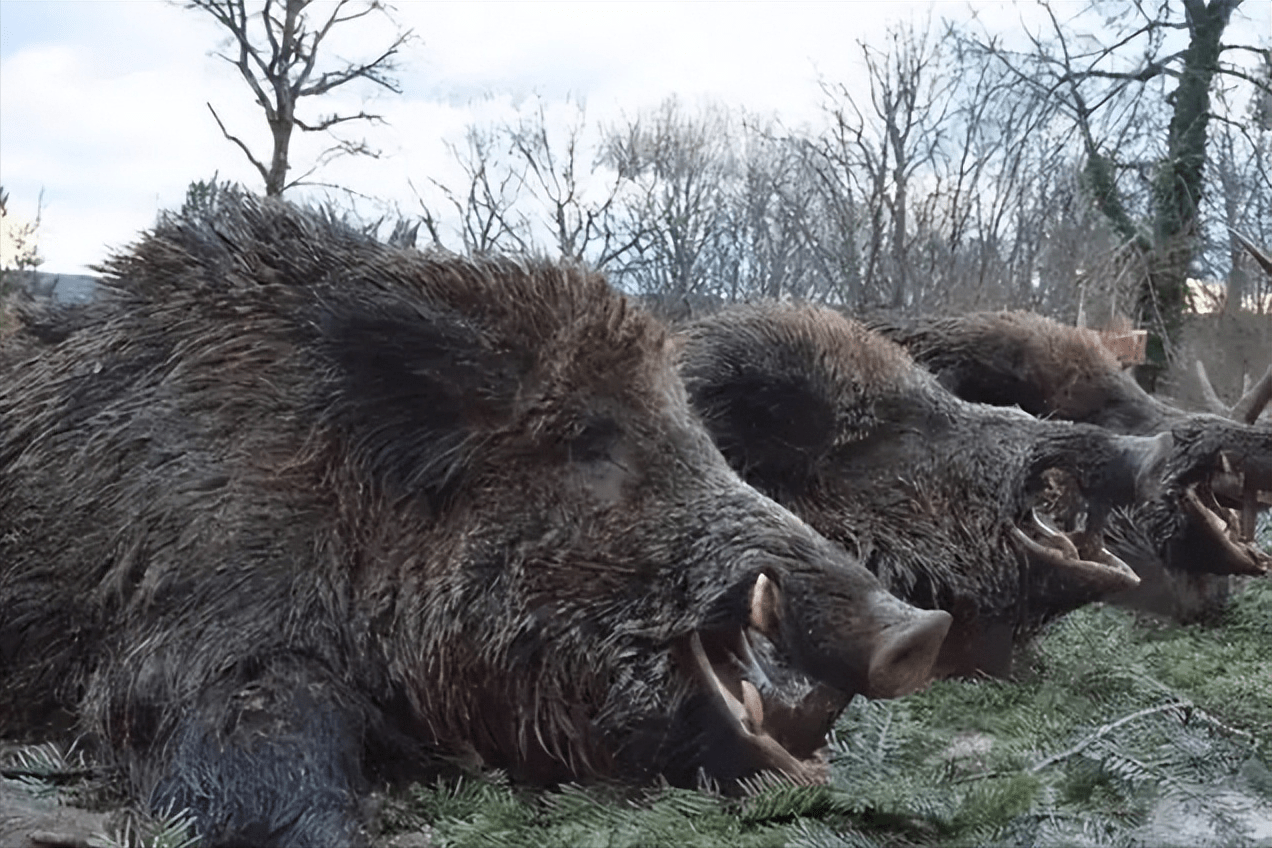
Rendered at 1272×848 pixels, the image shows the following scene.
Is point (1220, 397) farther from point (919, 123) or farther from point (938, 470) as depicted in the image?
point (938, 470)

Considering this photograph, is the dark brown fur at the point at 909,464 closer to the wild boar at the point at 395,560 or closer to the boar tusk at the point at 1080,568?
the boar tusk at the point at 1080,568

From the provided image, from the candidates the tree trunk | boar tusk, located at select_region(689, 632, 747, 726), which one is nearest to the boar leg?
boar tusk, located at select_region(689, 632, 747, 726)

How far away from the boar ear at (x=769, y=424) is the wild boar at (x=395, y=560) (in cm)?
66

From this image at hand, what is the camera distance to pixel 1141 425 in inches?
141

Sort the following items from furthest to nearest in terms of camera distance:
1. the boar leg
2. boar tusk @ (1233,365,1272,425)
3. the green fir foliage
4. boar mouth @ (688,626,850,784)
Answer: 1. boar tusk @ (1233,365,1272,425)
2. boar mouth @ (688,626,850,784)
3. the boar leg
4. the green fir foliage

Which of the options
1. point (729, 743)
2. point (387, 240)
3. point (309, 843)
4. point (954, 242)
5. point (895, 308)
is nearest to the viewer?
point (309, 843)

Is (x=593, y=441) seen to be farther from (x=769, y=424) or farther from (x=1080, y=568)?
(x=1080, y=568)

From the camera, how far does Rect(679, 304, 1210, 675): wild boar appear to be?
2.80 m

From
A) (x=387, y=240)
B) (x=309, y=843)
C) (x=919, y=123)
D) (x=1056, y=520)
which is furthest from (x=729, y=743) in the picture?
(x=919, y=123)

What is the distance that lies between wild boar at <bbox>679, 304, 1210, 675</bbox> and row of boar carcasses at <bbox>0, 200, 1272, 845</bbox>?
0.29 m

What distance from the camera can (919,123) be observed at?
18.2 ft

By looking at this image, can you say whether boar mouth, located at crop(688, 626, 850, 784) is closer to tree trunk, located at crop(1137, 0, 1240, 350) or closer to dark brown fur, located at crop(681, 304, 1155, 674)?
dark brown fur, located at crop(681, 304, 1155, 674)

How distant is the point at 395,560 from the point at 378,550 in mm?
33

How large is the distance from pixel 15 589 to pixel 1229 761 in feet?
6.12
